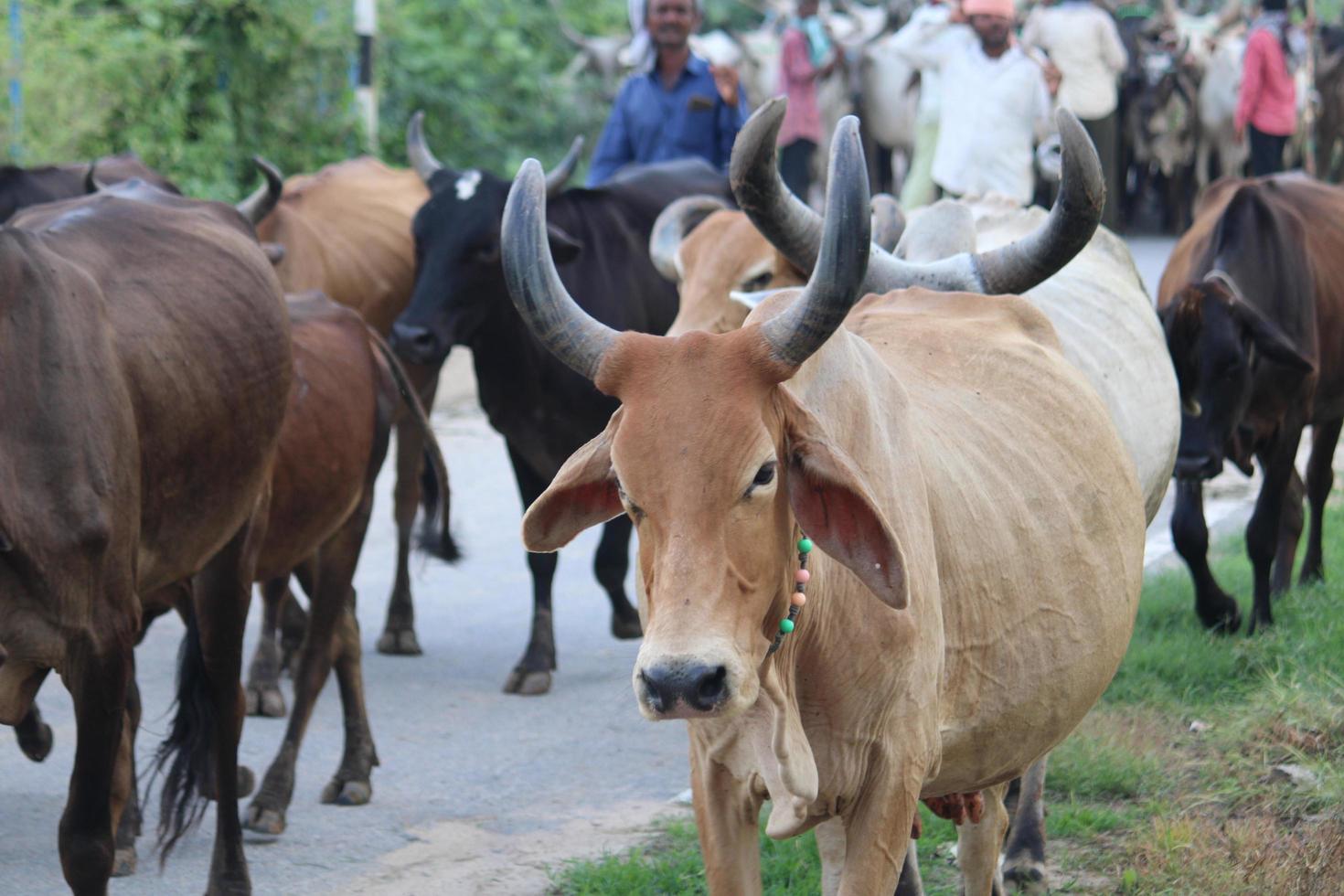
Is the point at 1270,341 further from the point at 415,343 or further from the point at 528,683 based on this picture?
the point at 415,343

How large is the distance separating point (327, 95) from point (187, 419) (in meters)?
8.73

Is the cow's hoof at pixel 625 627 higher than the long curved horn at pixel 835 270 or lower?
lower

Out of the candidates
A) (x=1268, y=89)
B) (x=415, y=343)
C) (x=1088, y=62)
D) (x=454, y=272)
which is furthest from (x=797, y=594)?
(x=1088, y=62)

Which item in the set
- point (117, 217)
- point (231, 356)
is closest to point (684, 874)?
point (231, 356)

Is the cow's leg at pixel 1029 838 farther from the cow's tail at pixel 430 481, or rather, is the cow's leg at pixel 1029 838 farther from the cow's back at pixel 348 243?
the cow's back at pixel 348 243

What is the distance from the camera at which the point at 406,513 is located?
7.36 metres

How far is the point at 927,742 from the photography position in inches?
124

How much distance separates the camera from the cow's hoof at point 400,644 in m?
6.98

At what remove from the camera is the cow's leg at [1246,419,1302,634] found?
20.8ft

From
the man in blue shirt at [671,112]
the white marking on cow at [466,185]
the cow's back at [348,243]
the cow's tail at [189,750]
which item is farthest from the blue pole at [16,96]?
the cow's tail at [189,750]

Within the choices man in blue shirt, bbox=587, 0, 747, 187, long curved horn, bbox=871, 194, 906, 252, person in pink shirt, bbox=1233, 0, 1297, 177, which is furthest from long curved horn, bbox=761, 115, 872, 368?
person in pink shirt, bbox=1233, 0, 1297, 177

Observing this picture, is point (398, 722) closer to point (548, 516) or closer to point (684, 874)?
point (684, 874)

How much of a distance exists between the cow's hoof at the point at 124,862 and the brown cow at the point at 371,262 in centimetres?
215

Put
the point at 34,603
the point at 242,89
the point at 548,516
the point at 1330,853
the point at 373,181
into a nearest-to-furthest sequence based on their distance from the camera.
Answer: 1. the point at 548,516
2. the point at 34,603
3. the point at 1330,853
4. the point at 373,181
5. the point at 242,89
